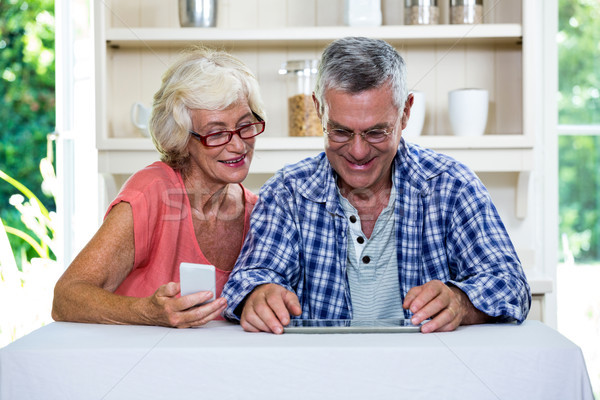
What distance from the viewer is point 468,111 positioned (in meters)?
1.41

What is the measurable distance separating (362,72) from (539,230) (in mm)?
1012

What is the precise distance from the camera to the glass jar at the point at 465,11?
4.48ft

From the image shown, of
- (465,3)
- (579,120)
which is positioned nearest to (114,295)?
(465,3)

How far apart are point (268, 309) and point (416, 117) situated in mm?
802

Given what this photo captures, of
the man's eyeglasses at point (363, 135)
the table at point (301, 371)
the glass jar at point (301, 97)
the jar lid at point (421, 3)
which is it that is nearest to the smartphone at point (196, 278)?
the table at point (301, 371)

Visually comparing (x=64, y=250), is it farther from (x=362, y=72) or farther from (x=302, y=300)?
(x=362, y=72)

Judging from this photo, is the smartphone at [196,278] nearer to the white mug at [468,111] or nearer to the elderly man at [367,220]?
the elderly man at [367,220]

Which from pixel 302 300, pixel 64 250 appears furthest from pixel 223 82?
pixel 64 250

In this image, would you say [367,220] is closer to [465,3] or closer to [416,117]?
[416,117]

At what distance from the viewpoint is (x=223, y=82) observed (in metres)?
0.98

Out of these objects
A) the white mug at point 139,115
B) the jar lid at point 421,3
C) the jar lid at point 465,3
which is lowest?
the white mug at point 139,115

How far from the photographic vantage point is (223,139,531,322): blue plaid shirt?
888 millimetres

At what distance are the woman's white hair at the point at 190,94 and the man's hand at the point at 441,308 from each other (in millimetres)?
420

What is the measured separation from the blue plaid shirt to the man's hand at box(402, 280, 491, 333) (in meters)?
0.11
